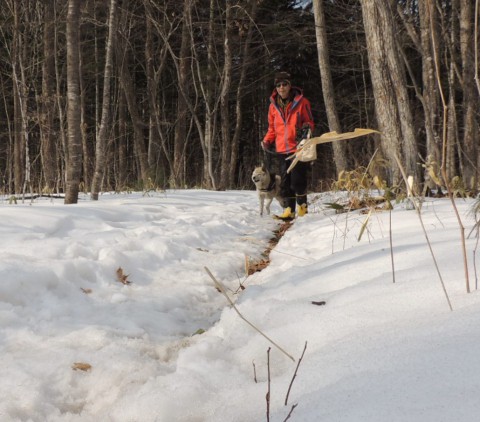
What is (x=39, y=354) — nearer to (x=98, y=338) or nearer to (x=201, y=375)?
(x=98, y=338)

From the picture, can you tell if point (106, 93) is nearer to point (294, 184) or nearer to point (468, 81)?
point (294, 184)

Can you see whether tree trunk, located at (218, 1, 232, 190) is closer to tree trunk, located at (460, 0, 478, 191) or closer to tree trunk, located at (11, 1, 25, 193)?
tree trunk, located at (11, 1, 25, 193)

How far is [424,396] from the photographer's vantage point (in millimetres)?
718

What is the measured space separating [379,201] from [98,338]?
12.7ft

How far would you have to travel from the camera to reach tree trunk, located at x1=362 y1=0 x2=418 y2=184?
5.04 meters

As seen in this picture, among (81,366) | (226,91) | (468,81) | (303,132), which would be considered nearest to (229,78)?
(226,91)

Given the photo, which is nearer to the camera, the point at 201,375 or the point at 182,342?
the point at 201,375

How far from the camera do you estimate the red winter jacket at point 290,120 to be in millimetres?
5391

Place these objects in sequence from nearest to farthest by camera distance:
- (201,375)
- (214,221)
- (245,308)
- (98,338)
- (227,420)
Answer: (227,420) → (201,375) → (98,338) → (245,308) → (214,221)

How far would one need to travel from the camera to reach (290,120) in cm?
543

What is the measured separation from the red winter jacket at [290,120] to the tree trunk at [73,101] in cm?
260

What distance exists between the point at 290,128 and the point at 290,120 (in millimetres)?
107

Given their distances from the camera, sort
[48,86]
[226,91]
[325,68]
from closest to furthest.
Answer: [325,68]
[226,91]
[48,86]

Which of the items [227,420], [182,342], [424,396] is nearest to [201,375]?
[227,420]
